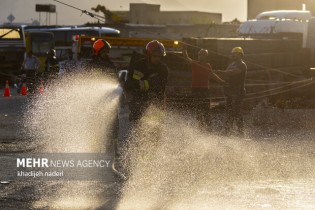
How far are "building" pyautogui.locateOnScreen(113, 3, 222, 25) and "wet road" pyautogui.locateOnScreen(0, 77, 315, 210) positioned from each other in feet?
355

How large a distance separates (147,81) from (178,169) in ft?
3.85

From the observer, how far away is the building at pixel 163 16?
416 ft

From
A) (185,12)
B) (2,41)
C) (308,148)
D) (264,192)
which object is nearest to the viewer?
(264,192)

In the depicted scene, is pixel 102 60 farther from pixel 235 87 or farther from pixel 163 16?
pixel 163 16

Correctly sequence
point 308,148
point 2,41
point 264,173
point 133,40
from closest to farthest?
point 264,173, point 308,148, point 133,40, point 2,41

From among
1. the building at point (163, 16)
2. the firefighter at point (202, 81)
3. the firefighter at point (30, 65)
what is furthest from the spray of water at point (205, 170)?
the building at point (163, 16)

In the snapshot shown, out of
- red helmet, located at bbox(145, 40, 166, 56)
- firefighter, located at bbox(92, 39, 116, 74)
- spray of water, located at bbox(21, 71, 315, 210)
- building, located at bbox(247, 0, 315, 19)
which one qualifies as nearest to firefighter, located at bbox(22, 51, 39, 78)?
spray of water, located at bbox(21, 71, 315, 210)

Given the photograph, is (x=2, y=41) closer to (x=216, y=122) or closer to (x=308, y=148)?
(x=216, y=122)

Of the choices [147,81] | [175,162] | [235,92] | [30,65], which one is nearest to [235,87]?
[235,92]

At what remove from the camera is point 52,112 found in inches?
856

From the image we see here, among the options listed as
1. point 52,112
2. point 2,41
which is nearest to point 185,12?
point 2,41

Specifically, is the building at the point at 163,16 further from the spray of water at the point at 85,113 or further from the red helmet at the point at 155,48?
the red helmet at the point at 155,48

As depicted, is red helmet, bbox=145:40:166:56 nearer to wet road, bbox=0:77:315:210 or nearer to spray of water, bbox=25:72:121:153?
spray of water, bbox=25:72:121:153

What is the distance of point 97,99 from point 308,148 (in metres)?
4.63
